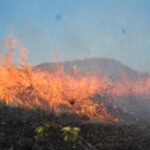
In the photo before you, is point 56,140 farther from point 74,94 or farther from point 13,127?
point 74,94

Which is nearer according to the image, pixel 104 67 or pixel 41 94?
pixel 41 94

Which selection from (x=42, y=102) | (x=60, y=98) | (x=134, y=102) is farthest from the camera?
(x=134, y=102)

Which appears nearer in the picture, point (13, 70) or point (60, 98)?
point (13, 70)

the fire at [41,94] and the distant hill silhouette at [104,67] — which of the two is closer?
the fire at [41,94]

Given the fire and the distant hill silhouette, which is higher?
the distant hill silhouette

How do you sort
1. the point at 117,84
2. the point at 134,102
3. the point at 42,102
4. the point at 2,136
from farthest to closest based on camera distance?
the point at 117,84, the point at 134,102, the point at 42,102, the point at 2,136

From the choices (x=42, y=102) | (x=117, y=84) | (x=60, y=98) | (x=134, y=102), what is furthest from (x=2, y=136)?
(x=117, y=84)

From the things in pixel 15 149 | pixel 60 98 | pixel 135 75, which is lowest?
pixel 15 149

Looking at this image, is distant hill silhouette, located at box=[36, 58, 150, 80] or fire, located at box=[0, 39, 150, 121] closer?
fire, located at box=[0, 39, 150, 121]

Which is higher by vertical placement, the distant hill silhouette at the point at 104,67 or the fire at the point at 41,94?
the distant hill silhouette at the point at 104,67

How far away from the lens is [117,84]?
378 feet

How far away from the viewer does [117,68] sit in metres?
142

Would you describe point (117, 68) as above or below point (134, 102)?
above

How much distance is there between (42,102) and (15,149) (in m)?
29.1
